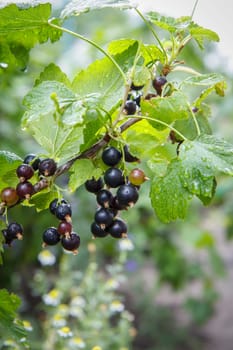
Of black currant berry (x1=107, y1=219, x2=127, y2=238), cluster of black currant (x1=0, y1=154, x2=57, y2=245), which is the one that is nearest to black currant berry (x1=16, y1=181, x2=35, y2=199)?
cluster of black currant (x1=0, y1=154, x2=57, y2=245)

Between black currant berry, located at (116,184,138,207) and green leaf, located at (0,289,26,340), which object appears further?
green leaf, located at (0,289,26,340)

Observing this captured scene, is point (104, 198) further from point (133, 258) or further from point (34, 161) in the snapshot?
point (133, 258)

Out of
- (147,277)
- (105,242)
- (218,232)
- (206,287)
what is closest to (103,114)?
(105,242)

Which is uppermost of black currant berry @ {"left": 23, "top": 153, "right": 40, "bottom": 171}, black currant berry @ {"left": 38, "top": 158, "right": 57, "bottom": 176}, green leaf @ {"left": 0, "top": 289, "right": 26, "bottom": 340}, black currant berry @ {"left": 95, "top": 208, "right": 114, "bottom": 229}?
black currant berry @ {"left": 23, "top": 153, "right": 40, "bottom": 171}

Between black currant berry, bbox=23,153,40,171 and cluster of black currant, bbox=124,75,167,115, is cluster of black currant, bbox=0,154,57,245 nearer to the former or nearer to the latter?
black currant berry, bbox=23,153,40,171

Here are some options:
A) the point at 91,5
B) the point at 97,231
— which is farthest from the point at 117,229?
the point at 91,5
